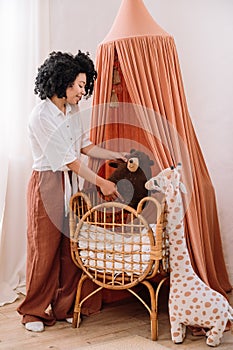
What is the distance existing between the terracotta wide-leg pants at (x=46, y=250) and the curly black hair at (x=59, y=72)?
398mm

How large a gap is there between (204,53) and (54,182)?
1.57 metres

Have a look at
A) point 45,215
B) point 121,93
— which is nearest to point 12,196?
point 45,215

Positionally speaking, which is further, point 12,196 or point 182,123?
point 12,196

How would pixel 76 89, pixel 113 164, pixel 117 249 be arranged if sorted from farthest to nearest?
pixel 113 164
pixel 76 89
pixel 117 249

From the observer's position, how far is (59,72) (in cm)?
268

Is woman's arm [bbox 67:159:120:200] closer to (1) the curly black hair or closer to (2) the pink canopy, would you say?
(2) the pink canopy

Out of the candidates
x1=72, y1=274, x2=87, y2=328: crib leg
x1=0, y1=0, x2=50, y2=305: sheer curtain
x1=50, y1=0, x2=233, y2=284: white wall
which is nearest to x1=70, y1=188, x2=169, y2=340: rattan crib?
x1=72, y1=274, x2=87, y2=328: crib leg

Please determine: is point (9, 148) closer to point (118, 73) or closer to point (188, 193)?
point (118, 73)

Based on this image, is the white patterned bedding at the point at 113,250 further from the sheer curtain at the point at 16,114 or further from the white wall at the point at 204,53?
the white wall at the point at 204,53

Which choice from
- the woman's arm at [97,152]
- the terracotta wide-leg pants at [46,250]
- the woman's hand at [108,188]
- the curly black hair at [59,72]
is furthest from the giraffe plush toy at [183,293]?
the curly black hair at [59,72]

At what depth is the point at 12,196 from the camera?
3.40 m

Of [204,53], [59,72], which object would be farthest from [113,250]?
[204,53]

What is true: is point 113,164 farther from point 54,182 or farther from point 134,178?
point 54,182

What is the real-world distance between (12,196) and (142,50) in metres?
1.22
